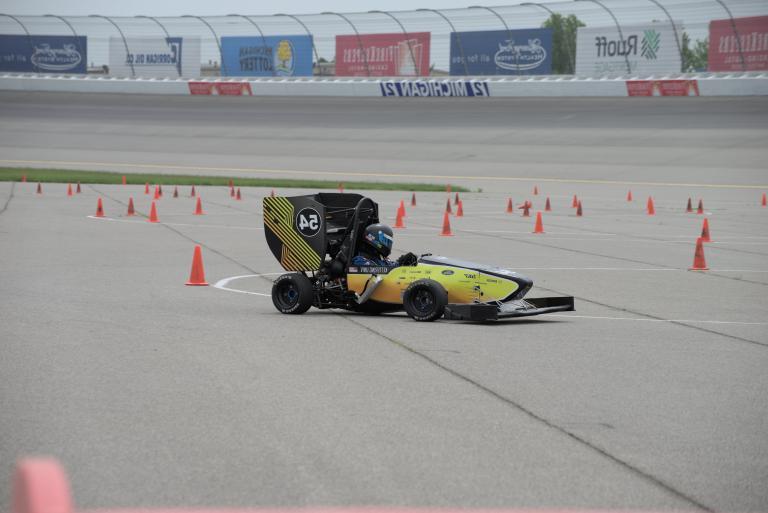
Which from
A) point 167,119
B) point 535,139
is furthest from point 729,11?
point 167,119

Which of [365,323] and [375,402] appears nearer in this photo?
[375,402]

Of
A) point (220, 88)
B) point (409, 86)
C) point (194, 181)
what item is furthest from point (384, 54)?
point (194, 181)

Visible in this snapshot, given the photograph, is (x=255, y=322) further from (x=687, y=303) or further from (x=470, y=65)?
(x=470, y=65)

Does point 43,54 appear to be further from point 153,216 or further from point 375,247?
point 375,247

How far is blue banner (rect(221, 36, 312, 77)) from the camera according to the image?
70.4 meters

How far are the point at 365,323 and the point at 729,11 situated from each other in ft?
163

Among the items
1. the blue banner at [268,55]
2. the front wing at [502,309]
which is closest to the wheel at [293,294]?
the front wing at [502,309]

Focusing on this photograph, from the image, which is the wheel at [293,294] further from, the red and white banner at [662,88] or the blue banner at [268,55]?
the blue banner at [268,55]

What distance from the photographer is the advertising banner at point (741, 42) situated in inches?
2174

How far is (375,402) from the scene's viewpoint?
283 inches

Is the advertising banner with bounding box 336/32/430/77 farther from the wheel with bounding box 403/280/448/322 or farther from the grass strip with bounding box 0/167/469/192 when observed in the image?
the wheel with bounding box 403/280/448/322

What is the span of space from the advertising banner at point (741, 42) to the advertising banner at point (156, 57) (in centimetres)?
3237

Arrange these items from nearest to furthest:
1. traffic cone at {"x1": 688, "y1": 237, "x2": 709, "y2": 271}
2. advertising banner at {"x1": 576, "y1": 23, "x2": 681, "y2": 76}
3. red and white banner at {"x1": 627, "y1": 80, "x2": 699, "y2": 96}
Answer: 1. traffic cone at {"x1": 688, "y1": 237, "x2": 709, "y2": 271}
2. advertising banner at {"x1": 576, "y1": 23, "x2": 681, "y2": 76}
3. red and white banner at {"x1": 627, "y1": 80, "x2": 699, "y2": 96}

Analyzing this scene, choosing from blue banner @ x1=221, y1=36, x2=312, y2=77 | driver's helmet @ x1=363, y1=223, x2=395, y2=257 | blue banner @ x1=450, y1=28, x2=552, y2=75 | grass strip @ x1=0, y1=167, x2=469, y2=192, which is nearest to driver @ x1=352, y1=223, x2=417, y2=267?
driver's helmet @ x1=363, y1=223, x2=395, y2=257
